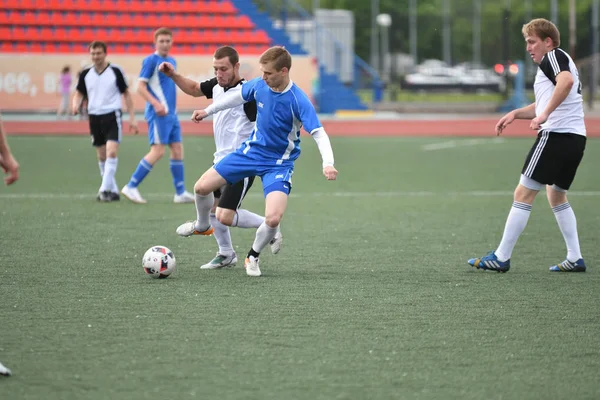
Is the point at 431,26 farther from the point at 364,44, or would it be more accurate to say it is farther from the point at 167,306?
the point at 167,306

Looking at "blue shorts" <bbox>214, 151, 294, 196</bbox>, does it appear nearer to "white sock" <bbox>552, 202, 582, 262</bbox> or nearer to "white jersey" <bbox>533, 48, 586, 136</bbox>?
"white jersey" <bbox>533, 48, 586, 136</bbox>

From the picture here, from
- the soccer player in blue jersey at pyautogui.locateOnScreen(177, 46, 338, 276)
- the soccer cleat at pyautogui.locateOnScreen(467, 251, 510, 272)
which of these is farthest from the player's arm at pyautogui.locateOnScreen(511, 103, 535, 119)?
the soccer player in blue jersey at pyautogui.locateOnScreen(177, 46, 338, 276)

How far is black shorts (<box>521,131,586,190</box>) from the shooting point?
724 centimetres

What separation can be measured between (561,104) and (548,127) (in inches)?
7.9

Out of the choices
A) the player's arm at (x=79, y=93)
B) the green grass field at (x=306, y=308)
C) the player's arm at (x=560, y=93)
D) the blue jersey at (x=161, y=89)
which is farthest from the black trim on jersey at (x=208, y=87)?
the player's arm at (x=79, y=93)

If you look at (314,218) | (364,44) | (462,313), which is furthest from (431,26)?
(462,313)

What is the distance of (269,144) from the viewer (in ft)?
23.6

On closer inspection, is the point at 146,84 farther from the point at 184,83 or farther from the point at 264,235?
the point at 264,235

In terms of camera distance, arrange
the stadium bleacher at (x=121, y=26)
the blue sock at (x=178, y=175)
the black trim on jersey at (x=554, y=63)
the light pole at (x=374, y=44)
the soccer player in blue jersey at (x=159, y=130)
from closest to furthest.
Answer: the black trim on jersey at (x=554, y=63)
the soccer player in blue jersey at (x=159, y=130)
the blue sock at (x=178, y=175)
the stadium bleacher at (x=121, y=26)
the light pole at (x=374, y=44)

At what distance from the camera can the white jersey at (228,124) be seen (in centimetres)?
778

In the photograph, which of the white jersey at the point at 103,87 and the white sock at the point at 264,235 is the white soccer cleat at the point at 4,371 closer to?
the white sock at the point at 264,235

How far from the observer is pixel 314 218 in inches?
419

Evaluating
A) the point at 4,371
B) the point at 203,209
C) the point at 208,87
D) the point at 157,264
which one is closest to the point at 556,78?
the point at 208,87

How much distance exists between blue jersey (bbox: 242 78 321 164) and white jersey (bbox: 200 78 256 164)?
455 millimetres
